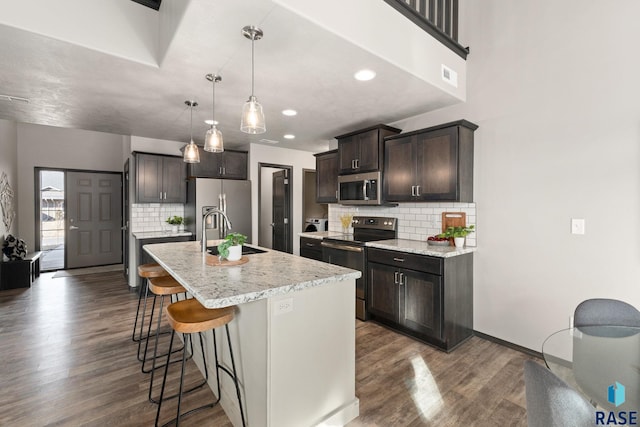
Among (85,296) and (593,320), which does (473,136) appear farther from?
(85,296)

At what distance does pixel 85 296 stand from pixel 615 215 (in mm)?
6195

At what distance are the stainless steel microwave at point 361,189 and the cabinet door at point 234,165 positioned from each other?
2.05m

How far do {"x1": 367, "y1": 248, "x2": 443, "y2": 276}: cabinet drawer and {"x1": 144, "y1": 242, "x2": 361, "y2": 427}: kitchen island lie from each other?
3.83 ft

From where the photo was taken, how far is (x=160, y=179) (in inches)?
191

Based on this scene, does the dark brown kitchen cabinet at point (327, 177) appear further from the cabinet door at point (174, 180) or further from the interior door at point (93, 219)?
the interior door at point (93, 219)

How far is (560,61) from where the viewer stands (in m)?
2.51

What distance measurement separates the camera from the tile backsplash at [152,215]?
4875 millimetres

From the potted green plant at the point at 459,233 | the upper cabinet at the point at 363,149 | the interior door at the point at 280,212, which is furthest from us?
the interior door at the point at 280,212

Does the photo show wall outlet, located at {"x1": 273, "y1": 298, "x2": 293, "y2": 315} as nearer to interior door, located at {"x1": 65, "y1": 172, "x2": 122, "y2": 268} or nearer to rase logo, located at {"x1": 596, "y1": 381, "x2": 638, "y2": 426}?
rase logo, located at {"x1": 596, "y1": 381, "x2": 638, "y2": 426}

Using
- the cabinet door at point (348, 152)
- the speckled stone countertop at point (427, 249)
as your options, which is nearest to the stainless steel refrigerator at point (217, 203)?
the cabinet door at point (348, 152)

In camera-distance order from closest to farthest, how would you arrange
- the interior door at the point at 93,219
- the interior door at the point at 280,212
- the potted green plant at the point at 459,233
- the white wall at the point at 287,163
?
the potted green plant at the point at 459,233 → the white wall at the point at 287,163 → the interior door at the point at 280,212 → the interior door at the point at 93,219

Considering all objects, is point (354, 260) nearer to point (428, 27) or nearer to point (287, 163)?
point (428, 27)

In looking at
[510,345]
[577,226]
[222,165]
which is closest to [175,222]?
[222,165]

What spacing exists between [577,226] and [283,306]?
2458 millimetres
